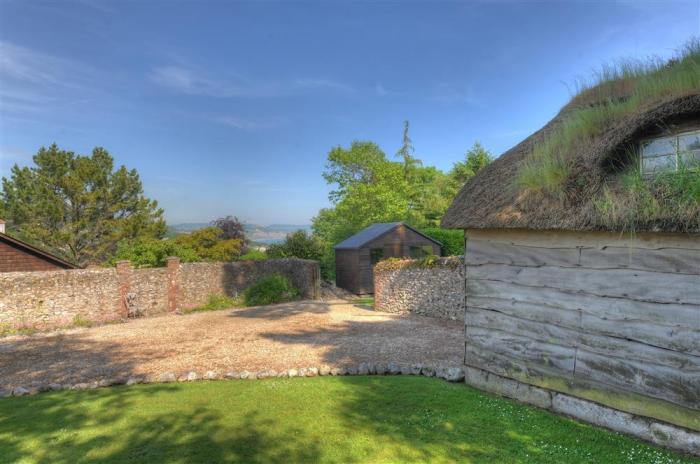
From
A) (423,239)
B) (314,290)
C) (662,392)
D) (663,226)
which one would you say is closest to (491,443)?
(662,392)

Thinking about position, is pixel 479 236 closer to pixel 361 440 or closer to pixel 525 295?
pixel 525 295

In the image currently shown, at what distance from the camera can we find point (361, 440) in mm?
4609

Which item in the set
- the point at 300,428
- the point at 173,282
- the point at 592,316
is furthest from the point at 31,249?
the point at 592,316

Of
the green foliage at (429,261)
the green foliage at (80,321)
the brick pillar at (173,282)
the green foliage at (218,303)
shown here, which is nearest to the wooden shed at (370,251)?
the green foliage at (218,303)

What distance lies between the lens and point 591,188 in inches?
192

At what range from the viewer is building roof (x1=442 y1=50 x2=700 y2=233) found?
14.2 ft

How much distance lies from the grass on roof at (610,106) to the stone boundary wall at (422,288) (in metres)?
7.01

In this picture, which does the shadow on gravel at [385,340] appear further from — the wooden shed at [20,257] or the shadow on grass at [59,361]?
the wooden shed at [20,257]

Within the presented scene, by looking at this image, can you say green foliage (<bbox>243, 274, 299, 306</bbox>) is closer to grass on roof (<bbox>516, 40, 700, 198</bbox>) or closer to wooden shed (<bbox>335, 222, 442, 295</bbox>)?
wooden shed (<bbox>335, 222, 442, 295</bbox>)

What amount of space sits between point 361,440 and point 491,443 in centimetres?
157

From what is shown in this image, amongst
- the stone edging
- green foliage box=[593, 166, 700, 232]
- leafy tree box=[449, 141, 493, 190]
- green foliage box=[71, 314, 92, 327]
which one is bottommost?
green foliage box=[71, 314, 92, 327]

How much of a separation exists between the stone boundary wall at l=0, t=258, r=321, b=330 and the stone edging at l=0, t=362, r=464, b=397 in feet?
27.0

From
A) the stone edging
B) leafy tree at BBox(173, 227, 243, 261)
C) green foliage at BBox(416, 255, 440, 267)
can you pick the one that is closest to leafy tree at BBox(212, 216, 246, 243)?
leafy tree at BBox(173, 227, 243, 261)

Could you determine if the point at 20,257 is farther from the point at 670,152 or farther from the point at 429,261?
the point at 670,152
